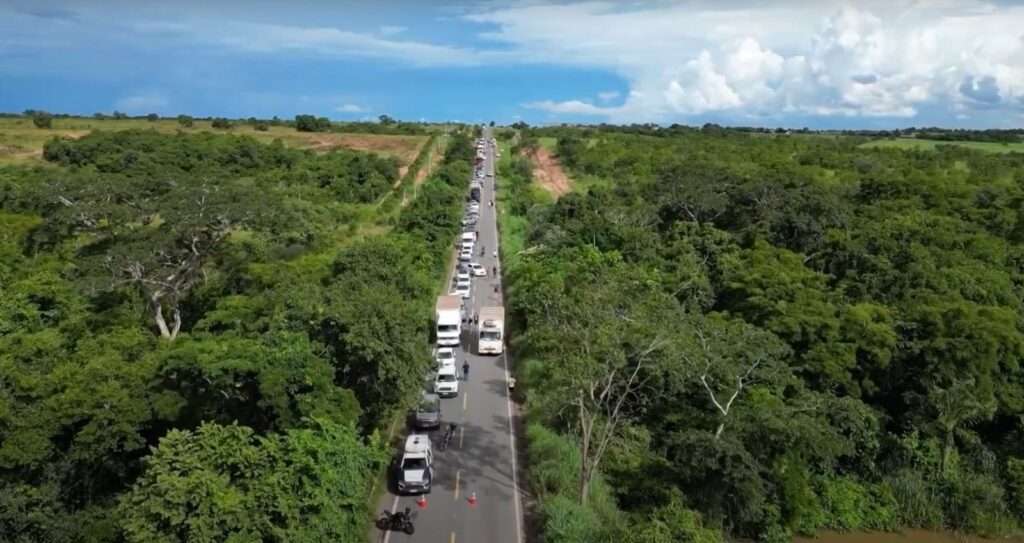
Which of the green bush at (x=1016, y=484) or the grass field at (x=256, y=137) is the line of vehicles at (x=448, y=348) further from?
the grass field at (x=256, y=137)

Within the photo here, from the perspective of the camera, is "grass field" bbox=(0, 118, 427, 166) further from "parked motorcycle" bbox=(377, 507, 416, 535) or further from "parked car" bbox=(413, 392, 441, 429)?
"parked motorcycle" bbox=(377, 507, 416, 535)

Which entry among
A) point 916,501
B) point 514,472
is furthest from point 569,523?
point 916,501

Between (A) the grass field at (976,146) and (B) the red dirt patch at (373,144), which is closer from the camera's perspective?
(A) the grass field at (976,146)

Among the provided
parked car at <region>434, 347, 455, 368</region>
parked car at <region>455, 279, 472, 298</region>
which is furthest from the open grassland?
parked car at <region>434, 347, 455, 368</region>

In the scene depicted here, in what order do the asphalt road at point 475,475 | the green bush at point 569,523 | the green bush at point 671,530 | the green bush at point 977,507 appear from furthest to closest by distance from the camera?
1. the green bush at point 977,507
2. the asphalt road at point 475,475
3. the green bush at point 569,523
4. the green bush at point 671,530

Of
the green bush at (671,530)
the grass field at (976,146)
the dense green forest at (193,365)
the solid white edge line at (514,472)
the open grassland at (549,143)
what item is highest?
the grass field at (976,146)

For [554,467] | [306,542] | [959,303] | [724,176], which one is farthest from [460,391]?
[724,176]

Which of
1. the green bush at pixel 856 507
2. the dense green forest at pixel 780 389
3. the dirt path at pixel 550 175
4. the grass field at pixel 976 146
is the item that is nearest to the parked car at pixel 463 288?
the dense green forest at pixel 780 389

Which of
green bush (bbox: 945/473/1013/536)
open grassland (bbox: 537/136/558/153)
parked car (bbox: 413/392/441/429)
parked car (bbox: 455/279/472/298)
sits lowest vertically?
green bush (bbox: 945/473/1013/536)
